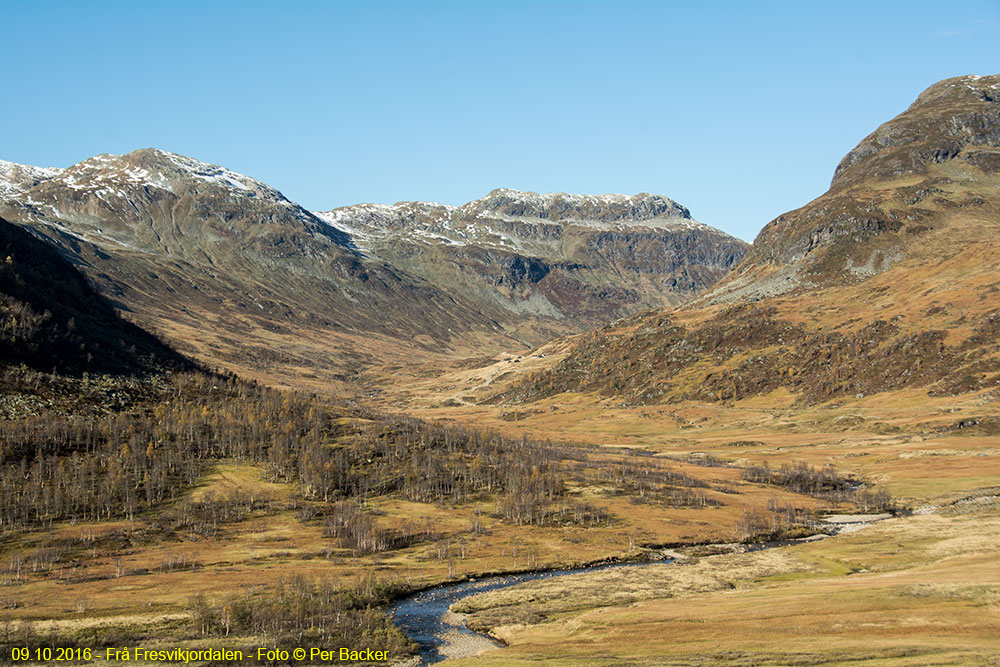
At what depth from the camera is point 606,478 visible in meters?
190

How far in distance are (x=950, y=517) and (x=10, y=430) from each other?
19130 cm

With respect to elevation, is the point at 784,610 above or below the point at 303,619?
above

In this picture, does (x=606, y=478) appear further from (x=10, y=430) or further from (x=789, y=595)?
(x=10, y=430)

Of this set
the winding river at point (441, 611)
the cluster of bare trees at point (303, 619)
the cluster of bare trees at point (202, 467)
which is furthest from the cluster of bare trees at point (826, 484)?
the cluster of bare trees at point (303, 619)

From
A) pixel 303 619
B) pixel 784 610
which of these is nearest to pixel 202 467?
pixel 303 619

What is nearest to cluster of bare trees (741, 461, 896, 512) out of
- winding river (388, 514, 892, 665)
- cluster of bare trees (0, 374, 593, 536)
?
winding river (388, 514, 892, 665)

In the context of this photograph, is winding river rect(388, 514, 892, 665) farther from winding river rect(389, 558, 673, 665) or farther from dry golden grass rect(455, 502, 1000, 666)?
dry golden grass rect(455, 502, 1000, 666)

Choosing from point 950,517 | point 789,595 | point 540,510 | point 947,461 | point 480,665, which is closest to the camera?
point 480,665

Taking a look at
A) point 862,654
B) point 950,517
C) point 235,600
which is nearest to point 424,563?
point 235,600

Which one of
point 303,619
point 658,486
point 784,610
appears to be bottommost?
point 658,486

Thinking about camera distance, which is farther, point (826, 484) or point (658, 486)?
point (658, 486)

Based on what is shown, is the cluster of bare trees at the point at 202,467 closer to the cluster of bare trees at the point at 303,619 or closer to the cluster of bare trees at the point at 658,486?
the cluster of bare trees at the point at 658,486

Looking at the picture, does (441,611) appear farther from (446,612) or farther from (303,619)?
(303,619)

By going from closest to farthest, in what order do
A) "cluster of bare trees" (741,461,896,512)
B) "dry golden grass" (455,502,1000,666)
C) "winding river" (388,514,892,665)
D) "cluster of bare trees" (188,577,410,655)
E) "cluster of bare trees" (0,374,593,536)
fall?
"dry golden grass" (455,502,1000,666)
"cluster of bare trees" (188,577,410,655)
"winding river" (388,514,892,665)
"cluster of bare trees" (0,374,593,536)
"cluster of bare trees" (741,461,896,512)
